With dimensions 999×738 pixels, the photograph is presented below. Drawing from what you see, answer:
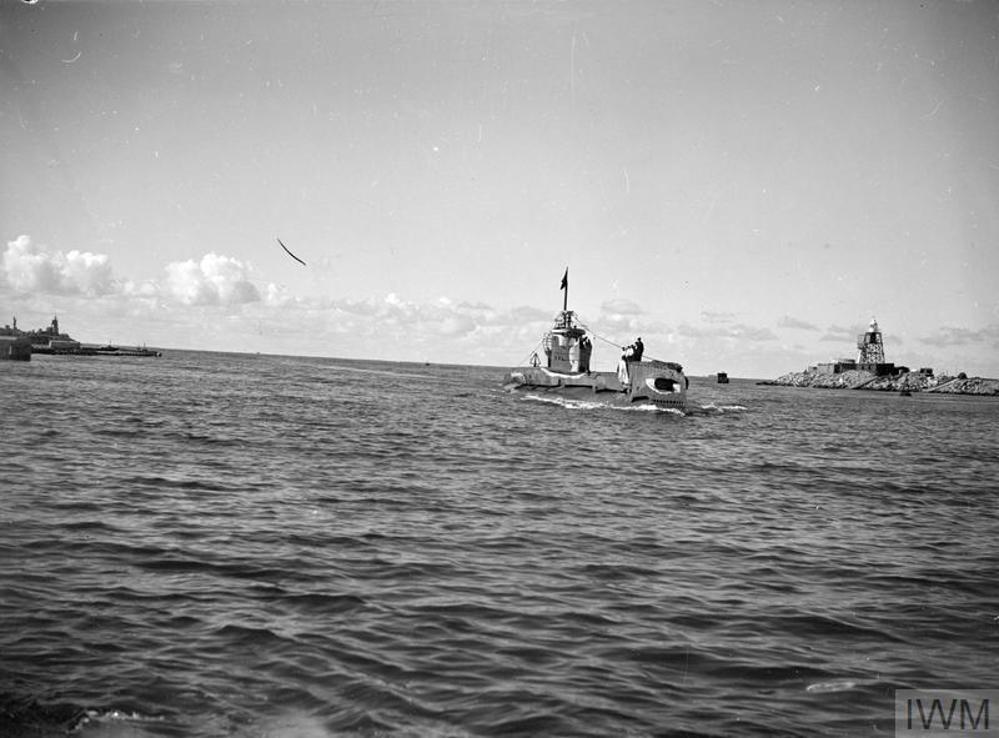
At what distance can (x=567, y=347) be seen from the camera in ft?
236

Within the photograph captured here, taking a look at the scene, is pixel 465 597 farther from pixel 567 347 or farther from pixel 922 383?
pixel 922 383

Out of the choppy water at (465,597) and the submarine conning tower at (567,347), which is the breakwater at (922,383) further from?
the choppy water at (465,597)

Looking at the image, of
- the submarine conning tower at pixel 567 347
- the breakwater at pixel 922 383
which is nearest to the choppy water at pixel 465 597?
the submarine conning tower at pixel 567 347

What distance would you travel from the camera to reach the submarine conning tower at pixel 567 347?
232 feet

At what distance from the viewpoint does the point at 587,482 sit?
803 inches

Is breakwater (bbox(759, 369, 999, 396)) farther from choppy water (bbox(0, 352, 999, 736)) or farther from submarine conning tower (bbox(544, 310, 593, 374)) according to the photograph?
choppy water (bbox(0, 352, 999, 736))

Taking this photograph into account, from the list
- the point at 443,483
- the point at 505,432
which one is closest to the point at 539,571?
the point at 443,483

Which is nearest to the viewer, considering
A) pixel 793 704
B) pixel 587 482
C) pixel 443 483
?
pixel 793 704

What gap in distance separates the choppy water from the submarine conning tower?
158ft

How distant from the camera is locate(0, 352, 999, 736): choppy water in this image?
6473mm

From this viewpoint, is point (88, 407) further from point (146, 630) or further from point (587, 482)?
point (146, 630)

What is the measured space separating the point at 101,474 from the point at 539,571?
12394 millimetres

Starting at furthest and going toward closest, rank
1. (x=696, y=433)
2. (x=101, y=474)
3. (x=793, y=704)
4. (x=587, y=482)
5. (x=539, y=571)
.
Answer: (x=696, y=433) → (x=587, y=482) → (x=101, y=474) → (x=539, y=571) → (x=793, y=704)

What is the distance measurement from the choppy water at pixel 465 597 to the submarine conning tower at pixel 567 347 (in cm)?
4824
